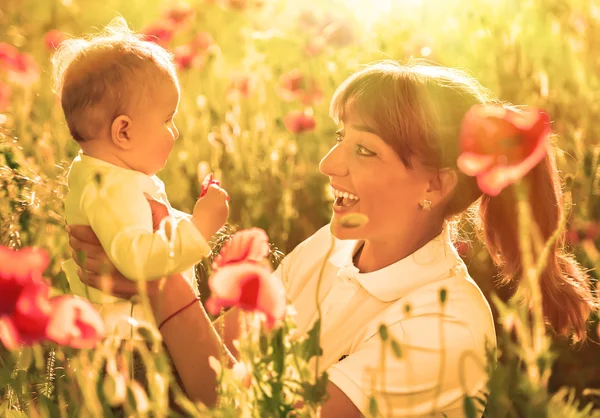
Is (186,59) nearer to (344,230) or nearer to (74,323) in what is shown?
(344,230)

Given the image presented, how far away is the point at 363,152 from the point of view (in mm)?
1902

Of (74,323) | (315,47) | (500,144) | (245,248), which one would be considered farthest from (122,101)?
(315,47)

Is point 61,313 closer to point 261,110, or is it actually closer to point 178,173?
point 178,173

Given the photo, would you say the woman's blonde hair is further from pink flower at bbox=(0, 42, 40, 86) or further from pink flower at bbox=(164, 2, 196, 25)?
pink flower at bbox=(164, 2, 196, 25)

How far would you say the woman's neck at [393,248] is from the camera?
6.39ft

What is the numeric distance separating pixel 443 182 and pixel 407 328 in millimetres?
362

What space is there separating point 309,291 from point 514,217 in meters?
0.51

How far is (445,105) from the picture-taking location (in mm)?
1936

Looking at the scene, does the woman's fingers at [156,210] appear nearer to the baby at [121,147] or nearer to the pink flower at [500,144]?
the baby at [121,147]

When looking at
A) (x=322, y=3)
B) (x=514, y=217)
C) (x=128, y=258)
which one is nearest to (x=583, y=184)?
(x=514, y=217)

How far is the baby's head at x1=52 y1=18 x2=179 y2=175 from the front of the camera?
1.92 meters

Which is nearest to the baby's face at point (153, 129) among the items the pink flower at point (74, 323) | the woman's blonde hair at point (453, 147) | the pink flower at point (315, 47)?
the woman's blonde hair at point (453, 147)

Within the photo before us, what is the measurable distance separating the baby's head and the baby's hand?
0.57 ft

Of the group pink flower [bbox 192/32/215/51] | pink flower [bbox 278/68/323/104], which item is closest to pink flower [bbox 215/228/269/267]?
pink flower [bbox 278/68/323/104]
